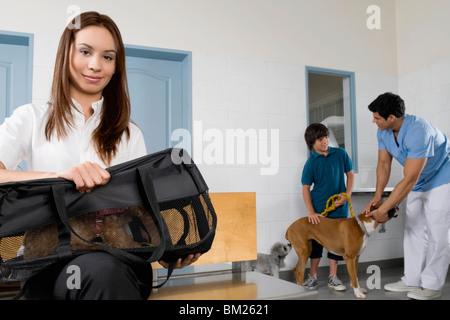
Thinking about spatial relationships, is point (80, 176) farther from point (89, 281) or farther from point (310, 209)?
point (310, 209)

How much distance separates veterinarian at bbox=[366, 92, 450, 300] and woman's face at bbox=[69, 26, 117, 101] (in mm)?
1877

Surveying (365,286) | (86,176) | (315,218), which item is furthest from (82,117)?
(365,286)

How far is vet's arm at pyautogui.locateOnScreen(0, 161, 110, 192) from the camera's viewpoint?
0.78m

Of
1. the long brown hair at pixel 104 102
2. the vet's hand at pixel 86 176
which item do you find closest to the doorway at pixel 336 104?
the long brown hair at pixel 104 102

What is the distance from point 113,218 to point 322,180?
2.20 m

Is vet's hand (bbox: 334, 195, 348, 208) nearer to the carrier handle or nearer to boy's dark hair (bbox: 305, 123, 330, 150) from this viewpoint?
boy's dark hair (bbox: 305, 123, 330, 150)

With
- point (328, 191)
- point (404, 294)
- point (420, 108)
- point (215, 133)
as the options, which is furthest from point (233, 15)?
point (404, 294)

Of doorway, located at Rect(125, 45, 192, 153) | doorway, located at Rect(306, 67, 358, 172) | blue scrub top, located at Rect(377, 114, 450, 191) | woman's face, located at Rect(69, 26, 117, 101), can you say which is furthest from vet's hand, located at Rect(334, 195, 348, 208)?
woman's face, located at Rect(69, 26, 117, 101)

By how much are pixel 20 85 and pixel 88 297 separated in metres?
2.25

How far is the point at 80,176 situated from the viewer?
78 cm

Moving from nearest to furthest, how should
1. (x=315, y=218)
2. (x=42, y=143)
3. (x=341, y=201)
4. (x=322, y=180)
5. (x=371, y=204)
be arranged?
(x=42, y=143) < (x=371, y=204) < (x=315, y=218) < (x=341, y=201) < (x=322, y=180)

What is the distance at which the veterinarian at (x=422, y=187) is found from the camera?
2273mm

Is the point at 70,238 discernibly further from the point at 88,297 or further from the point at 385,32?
the point at 385,32

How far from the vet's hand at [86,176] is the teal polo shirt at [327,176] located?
2.21 meters
